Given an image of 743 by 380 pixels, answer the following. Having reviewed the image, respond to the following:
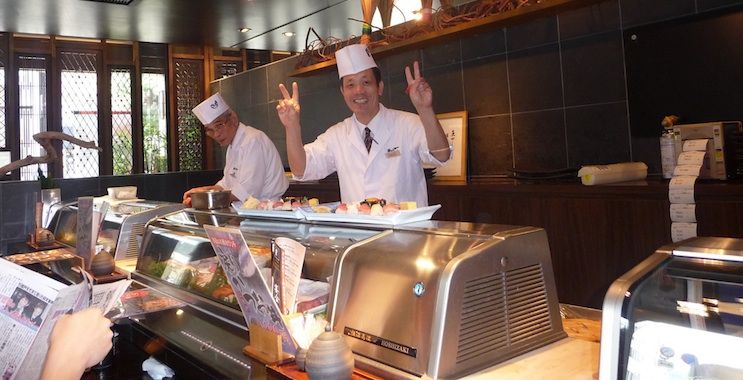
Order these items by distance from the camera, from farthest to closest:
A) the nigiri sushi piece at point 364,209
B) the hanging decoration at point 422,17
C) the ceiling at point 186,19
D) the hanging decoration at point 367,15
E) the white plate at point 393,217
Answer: the ceiling at point 186,19 < the hanging decoration at point 367,15 < the hanging decoration at point 422,17 < the nigiri sushi piece at point 364,209 < the white plate at point 393,217

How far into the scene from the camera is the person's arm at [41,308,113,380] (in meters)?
1.03

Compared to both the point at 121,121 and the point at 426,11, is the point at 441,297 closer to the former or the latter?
the point at 426,11

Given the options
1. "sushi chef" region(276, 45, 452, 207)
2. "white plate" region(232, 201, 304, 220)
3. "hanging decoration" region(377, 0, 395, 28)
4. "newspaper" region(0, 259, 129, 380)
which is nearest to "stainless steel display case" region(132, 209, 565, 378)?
"white plate" region(232, 201, 304, 220)

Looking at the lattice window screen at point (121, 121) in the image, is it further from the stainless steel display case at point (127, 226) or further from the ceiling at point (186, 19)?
the stainless steel display case at point (127, 226)

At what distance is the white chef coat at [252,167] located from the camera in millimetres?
3953

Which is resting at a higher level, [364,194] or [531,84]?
[531,84]

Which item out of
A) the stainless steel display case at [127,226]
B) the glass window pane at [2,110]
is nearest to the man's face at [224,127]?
the stainless steel display case at [127,226]

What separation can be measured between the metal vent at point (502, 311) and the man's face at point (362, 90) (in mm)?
1635

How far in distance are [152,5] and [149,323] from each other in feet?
14.2

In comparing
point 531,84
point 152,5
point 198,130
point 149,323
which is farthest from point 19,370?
point 198,130

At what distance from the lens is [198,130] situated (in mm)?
8102

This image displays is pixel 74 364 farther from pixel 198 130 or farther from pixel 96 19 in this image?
pixel 198 130

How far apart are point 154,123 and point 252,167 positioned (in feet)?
14.7

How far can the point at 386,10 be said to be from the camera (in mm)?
4852
